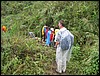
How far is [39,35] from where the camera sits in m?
11.0

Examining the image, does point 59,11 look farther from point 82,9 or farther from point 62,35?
point 62,35

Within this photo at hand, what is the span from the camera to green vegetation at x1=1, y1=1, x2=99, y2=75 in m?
7.62

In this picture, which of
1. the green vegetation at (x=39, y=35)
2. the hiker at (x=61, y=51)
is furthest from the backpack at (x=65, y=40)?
the green vegetation at (x=39, y=35)

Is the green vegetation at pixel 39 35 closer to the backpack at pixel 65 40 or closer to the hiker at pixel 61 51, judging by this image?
the hiker at pixel 61 51

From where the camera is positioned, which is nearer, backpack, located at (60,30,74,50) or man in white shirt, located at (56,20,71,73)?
backpack, located at (60,30,74,50)

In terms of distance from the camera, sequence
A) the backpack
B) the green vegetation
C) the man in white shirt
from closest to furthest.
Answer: the backpack → the man in white shirt → the green vegetation

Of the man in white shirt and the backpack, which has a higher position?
the backpack

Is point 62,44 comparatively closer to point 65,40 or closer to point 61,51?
point 65,40

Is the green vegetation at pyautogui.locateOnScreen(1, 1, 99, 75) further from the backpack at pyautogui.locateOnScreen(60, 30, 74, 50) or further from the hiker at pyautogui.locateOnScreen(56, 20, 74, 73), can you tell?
the backpack at pyautogui.locateOnScreen(60, 30, 74, 50)

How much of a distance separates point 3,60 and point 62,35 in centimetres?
205

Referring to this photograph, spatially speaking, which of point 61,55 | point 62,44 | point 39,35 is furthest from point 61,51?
point 39,35

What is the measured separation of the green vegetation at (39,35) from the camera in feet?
25.0

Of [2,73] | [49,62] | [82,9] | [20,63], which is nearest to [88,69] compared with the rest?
[49,62]

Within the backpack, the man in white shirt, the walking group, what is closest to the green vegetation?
the man in white shirt
